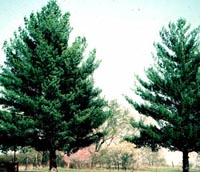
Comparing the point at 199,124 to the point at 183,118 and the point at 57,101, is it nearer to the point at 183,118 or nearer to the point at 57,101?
the point at 183,118

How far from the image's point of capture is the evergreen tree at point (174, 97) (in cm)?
2284

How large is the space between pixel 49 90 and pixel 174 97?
10385mm

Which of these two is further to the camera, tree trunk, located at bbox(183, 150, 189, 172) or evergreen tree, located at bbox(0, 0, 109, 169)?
tree trunk, located at bbox(183, 150, 189, 172)

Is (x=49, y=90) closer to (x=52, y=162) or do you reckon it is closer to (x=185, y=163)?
(x=52, y=162)

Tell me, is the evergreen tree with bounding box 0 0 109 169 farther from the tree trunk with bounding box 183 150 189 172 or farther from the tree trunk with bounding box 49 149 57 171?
the tree trunk with bounding box 183 150 189 172

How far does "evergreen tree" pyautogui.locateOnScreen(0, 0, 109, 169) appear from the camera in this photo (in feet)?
68.4

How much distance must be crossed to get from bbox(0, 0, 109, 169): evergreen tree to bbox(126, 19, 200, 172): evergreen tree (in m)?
4.31

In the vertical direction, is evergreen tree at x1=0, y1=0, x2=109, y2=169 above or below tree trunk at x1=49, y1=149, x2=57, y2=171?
above

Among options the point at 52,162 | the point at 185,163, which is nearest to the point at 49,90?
the point at 52,162

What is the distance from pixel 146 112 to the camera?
25609mm

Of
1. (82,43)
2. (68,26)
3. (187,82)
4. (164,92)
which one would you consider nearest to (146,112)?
(164,92)

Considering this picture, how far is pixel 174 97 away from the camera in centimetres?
2427

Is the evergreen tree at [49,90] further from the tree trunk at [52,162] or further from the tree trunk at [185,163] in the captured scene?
the tree trunk at [185,163]

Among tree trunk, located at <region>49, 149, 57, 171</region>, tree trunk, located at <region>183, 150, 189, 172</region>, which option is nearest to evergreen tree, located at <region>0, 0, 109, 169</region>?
tree trunk, located at <region>49, 149, 57, 171</region>
